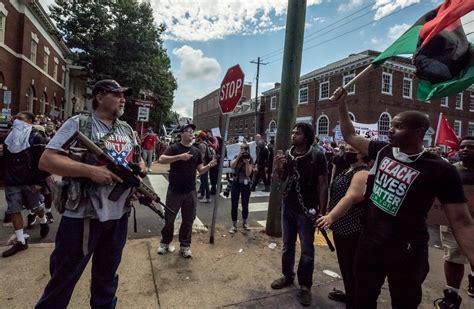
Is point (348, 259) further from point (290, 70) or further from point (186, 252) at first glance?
point (290, 70)

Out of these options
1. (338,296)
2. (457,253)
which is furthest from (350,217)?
(457,253)

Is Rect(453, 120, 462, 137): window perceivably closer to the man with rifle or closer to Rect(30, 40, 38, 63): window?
the man with rifle

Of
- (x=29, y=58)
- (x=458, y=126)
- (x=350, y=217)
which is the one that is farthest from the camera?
(x=458, y=126)

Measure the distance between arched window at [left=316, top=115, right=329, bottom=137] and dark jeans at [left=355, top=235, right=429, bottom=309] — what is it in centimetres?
2779

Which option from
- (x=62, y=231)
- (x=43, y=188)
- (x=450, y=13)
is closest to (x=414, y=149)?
(x=450, y=13)

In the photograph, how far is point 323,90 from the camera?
29312mm

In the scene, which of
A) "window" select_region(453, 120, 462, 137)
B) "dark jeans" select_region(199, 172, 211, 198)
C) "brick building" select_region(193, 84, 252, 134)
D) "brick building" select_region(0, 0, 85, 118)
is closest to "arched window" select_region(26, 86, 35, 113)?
"brick building" select_region(0, 0, 85, 118)

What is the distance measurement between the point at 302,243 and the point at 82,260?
2.23 metres

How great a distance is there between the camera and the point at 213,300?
2.98m

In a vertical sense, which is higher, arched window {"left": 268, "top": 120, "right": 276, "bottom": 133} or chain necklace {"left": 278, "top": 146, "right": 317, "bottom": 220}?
arched window {"left": 268, "top": 120, "right": 276, "bottom": 133}

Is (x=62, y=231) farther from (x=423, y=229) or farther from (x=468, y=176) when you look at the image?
(x=468, y=176)

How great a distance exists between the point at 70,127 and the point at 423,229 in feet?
8.76

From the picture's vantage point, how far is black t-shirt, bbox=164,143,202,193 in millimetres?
4094

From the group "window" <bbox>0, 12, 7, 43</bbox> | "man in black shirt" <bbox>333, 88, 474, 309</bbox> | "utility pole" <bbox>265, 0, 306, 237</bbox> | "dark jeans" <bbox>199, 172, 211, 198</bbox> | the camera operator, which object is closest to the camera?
"man in black shirt" <bbox>333, 88, 474, 309</bbox>
